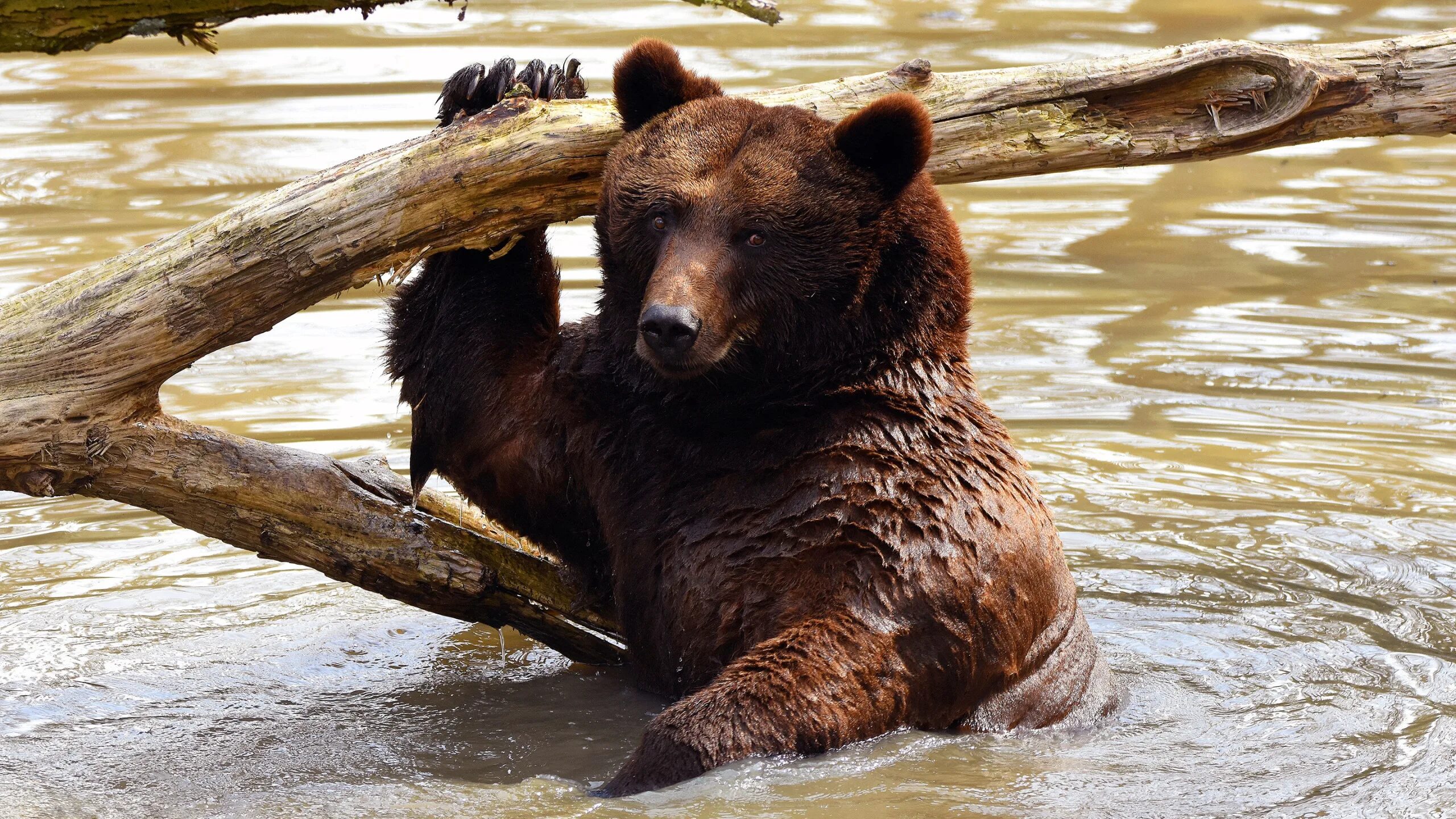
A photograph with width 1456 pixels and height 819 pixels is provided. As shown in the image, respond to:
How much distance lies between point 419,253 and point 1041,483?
378 centimetres

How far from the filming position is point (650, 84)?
5.57 meters

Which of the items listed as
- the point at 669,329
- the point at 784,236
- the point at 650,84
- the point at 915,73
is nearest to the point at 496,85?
the point at 650,84

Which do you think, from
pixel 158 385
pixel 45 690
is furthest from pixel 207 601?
pixel 158 385

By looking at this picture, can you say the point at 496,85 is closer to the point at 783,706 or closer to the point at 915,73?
the point at 915,73

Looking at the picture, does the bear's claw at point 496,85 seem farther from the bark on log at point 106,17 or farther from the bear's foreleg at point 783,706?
the bear's foreleg at point 783,706

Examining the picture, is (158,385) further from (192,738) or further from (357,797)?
(357,797)

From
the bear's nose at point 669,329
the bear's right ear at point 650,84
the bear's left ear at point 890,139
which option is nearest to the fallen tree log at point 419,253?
the bear's right ear at point 650,84

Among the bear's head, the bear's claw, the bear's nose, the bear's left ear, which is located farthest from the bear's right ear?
the bear's nose

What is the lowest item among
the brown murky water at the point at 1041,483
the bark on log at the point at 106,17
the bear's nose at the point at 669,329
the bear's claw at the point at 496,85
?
the brown murky water at the point at 1041,483

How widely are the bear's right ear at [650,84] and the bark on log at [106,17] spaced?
0.77 m

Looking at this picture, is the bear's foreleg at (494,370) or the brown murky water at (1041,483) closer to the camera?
the brown murky water at (1041,483)

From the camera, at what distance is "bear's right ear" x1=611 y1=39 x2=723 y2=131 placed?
553cm

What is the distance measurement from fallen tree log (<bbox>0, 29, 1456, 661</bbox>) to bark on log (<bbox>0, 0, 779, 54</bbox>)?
2.36 ft

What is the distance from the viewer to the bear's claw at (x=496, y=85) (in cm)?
574
